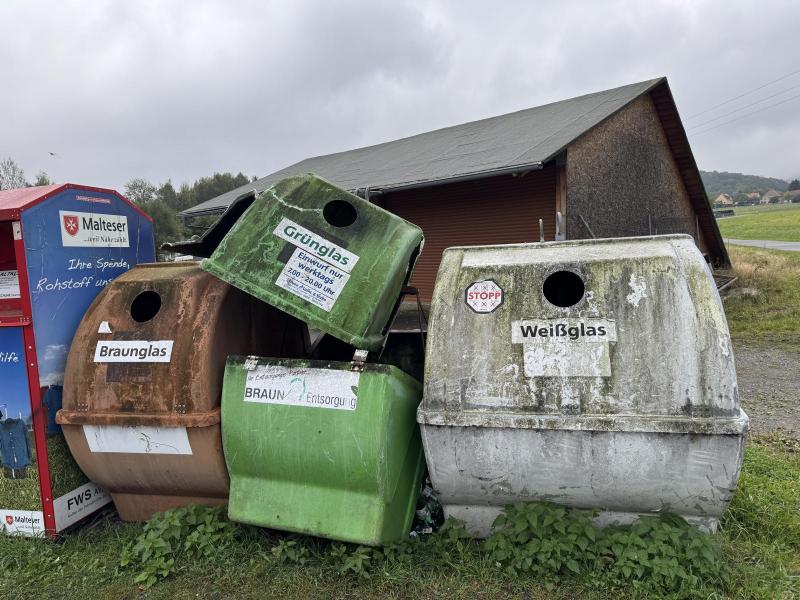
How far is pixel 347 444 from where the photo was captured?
262cm

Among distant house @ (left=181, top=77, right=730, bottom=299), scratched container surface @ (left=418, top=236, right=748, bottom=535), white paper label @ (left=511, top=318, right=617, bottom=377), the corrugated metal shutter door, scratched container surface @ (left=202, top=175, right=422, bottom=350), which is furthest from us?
the corrugated metal shutter door

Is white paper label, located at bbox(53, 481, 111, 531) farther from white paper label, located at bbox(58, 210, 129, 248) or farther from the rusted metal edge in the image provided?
white paper label, located at bbox(58, 210, 129, 248)

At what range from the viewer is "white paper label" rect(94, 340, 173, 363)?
2928mm

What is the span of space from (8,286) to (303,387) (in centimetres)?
229

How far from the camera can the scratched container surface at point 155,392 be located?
113 inches

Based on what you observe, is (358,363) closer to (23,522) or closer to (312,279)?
(312,279)

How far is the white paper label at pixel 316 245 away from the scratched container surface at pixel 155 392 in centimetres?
54

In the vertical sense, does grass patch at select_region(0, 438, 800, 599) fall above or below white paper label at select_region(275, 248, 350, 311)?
below

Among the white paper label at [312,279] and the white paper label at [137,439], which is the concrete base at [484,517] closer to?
the white paper label at [312,279]

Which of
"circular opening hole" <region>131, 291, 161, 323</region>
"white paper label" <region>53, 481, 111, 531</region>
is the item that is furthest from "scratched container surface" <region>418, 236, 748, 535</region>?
"white paper label" <region>53, 481, 111, 531</region>

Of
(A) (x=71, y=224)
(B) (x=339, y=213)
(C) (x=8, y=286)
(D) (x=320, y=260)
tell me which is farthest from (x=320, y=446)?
(C) (x=8, y=286)

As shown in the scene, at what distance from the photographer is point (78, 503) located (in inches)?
127

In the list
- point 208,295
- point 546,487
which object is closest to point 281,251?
point 208,295

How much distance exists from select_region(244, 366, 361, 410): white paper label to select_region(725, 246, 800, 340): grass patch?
911 cm
